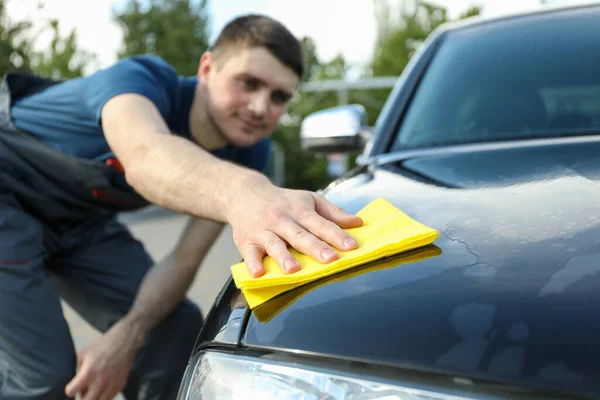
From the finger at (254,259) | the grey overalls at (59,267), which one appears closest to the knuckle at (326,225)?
the finger at (254,259)

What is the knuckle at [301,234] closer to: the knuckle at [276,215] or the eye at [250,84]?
the knuckle at [276,215]

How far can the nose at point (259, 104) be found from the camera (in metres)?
2.36

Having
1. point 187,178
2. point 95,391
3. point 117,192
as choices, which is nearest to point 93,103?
point 117,192

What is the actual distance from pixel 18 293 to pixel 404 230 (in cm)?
133

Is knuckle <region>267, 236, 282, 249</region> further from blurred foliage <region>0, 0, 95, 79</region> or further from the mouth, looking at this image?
blurred foliage <region>0, 0, 95, 79</region>

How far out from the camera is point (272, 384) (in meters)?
0.92

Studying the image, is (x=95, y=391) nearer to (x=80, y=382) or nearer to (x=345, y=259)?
(x=80, y=382)

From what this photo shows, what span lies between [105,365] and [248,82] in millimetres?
1051

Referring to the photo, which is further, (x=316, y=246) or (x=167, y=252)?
(x=167, y=252)

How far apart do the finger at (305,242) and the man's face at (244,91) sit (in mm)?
1186

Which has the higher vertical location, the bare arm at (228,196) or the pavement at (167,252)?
the bare arm at (228,196)

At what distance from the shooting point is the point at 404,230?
3.72ft

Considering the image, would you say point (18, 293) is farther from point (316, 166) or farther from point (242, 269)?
point (316, 166)

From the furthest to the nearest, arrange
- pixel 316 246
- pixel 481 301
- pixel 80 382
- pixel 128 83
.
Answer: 1. pixel 128 83
2. pixel 80 382
3. pixel 316 246
4. pixel 481 301
